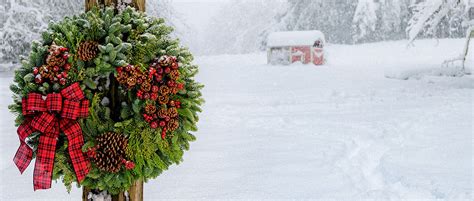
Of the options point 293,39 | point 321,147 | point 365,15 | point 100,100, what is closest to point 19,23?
point 293,39

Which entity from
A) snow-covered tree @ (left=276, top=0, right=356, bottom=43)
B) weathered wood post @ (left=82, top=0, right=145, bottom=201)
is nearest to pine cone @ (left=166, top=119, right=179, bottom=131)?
weathered wood post @ (left=82, top=0, right=145, bottom=201)

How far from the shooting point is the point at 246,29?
181 ft

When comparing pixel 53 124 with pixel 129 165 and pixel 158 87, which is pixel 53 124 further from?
pixel 158 87

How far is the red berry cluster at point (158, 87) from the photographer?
282 cm

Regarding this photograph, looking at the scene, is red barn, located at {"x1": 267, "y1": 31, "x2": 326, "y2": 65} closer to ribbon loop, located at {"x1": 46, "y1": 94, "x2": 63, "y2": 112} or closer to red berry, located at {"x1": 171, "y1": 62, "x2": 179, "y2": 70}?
red berry, located at {"x1": 171, "y1": 62, "x2": 179, "y2": 70}

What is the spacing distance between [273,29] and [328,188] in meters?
34.2

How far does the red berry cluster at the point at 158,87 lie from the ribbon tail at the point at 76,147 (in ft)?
1.16

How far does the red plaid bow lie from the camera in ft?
9.00

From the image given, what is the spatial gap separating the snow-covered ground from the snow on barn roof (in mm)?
10202

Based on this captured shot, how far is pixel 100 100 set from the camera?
2.88 metres

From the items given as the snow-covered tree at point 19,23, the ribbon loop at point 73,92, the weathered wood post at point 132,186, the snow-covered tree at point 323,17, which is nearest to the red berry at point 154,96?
the ribbon loop at point 73,92

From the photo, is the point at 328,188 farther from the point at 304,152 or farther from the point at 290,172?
the point at 304,152

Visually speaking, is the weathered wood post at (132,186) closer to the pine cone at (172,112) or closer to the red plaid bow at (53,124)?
the red plaid bow at (53,124)

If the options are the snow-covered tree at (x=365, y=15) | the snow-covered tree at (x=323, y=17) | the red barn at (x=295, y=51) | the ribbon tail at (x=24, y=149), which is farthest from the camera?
the snow-covered tree at (x=323, y=17)
